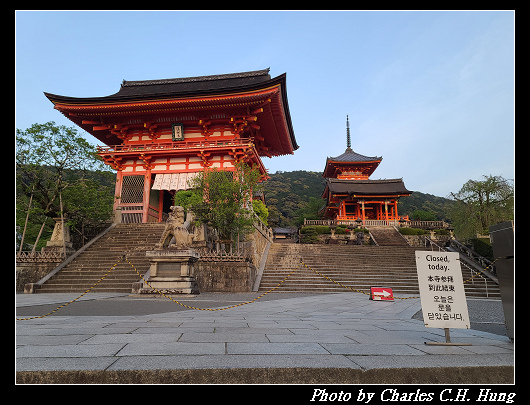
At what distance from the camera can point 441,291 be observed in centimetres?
358

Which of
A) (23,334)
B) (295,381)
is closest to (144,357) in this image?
(295,381)

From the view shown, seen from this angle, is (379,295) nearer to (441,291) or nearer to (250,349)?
(441,291)

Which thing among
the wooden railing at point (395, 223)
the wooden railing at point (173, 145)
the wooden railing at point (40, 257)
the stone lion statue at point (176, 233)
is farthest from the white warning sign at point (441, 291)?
the wooden railing at point (395, 223)

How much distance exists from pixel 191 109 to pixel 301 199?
44.8m

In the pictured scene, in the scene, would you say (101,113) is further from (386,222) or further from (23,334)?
(386,222)

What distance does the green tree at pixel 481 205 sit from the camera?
20.7m

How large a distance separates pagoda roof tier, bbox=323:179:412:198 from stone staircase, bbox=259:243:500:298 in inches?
576

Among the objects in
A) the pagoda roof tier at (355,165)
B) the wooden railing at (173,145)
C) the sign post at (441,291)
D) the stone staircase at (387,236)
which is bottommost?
the stone staircase at (387,236)

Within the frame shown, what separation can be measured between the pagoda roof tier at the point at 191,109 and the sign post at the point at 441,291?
645 inches

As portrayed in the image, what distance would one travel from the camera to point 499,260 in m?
3.61

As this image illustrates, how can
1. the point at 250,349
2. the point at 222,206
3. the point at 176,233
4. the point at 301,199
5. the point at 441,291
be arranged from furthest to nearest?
the point at 301,199 < the point at 222,206 < the point at 176,233 < the point at 441,291 < the point at 250,349

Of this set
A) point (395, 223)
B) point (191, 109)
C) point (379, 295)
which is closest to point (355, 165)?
point (395, 223)

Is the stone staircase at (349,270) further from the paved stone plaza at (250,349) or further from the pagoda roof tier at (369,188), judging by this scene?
the pagoda roof tier at (369,188)

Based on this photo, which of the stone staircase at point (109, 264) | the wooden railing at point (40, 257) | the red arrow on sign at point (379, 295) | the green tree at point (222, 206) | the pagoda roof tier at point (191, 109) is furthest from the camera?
the pagoda roof tier at point (191, 109)
